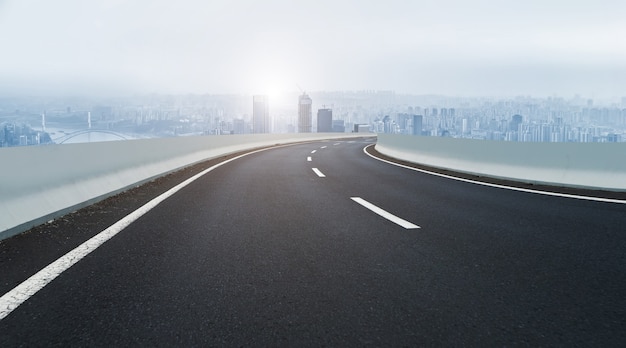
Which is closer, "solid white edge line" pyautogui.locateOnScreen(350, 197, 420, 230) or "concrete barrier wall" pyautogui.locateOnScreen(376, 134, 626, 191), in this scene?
"solid white edge line" pyautogui.locateOnScreen(350, 197, 420, 230)

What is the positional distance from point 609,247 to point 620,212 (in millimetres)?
2561

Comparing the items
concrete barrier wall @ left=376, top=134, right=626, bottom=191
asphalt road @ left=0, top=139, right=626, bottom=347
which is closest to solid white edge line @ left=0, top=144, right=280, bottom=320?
asphalt road @ left=0, top=139, right=626, bottom=347

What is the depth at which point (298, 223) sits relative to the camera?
6.59m

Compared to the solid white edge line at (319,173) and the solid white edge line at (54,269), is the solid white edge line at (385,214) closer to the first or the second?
the solid white edge line at (54,269)

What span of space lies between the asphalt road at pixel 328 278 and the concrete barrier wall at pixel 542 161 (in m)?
2.43

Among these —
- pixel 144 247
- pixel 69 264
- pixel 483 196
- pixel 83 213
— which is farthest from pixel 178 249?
pixel 483 196

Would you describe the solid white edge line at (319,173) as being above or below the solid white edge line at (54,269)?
below

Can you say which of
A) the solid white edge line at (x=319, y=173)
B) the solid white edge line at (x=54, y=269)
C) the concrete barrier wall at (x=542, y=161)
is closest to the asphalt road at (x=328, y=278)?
the solid white edge line at (x=54, y=269)

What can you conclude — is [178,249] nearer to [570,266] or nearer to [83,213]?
[83,213]

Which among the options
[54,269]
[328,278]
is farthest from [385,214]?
[54,269]

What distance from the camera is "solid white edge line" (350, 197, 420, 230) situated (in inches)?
252

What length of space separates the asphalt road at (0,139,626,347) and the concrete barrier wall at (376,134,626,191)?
2426 mm

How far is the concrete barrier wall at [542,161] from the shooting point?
991cm

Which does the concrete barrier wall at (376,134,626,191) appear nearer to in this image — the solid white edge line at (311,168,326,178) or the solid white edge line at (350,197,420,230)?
the solid white edge line at (311,168,326,178)
